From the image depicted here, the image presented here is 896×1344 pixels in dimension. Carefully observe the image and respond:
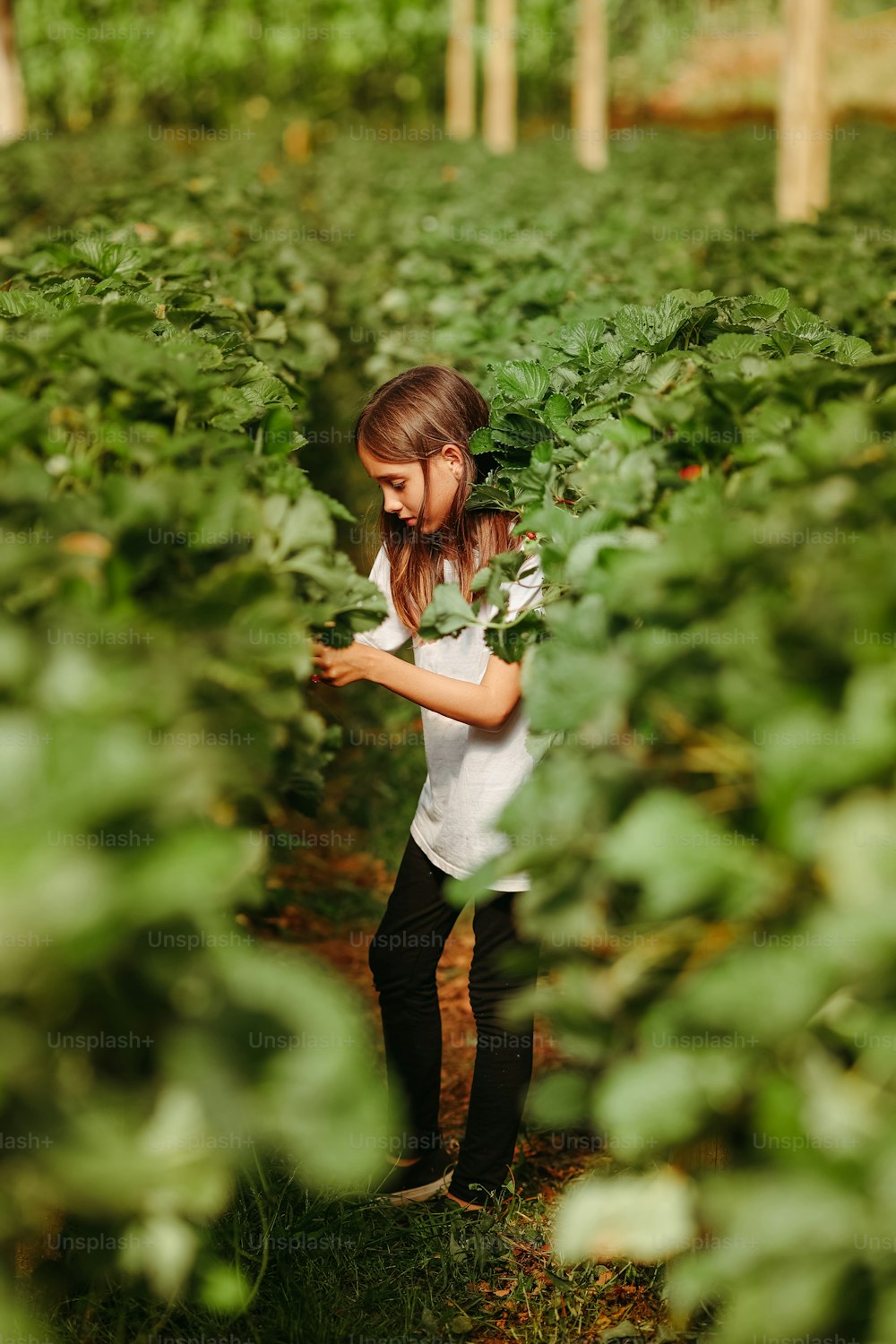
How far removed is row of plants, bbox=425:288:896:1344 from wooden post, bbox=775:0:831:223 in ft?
26.2

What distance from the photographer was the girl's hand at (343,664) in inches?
78.2

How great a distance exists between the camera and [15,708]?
3.69 ft

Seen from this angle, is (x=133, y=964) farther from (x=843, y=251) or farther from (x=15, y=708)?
(x=843, y=251)

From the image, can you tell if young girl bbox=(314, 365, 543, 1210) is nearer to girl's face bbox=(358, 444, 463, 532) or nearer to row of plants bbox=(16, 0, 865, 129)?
girl's face bbox=(358, 444, 463, 532)

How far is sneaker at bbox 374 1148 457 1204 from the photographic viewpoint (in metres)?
2.84

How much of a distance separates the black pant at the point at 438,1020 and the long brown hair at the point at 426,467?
24.9 inches

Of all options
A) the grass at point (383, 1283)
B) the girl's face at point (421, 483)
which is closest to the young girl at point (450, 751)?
the girl's face at point (421, 483)

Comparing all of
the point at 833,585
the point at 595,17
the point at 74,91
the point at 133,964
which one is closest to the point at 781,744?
the point at 833,585

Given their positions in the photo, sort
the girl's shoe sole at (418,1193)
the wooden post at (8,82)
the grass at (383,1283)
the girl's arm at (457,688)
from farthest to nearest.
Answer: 1. the wooden post at (8,82)
2. the girl's shoe sole at (418,1193)
3. the grass at (383,1283)
4. the girl's arm at (457,688)

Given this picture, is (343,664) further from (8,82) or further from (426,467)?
(8,82)

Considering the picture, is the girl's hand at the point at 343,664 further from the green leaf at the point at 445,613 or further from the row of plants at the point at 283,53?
the row of plants at the point at 283,53

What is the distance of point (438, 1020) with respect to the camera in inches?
113

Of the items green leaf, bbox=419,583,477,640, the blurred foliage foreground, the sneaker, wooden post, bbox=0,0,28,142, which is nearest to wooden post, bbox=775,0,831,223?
the sneaker

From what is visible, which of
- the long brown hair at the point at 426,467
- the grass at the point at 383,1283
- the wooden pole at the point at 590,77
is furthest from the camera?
the wooden pole at the point at 590,77
